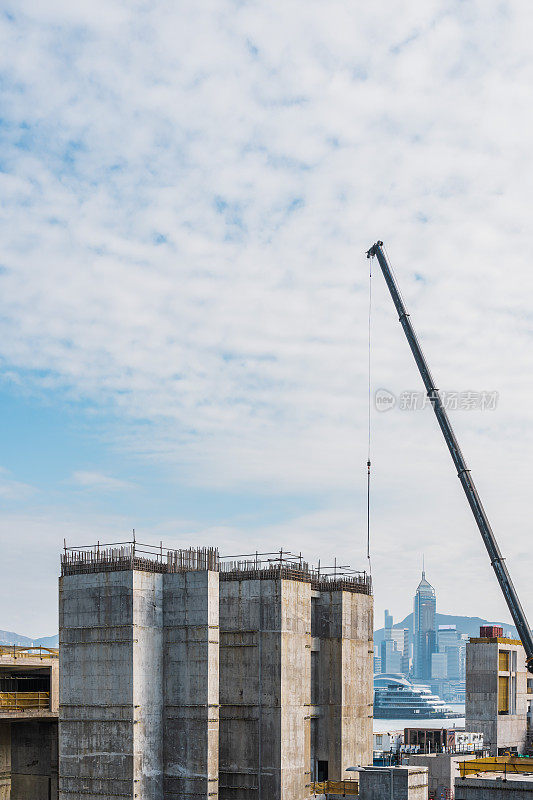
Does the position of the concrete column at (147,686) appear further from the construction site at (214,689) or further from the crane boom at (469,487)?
the crane boom at (469,487)

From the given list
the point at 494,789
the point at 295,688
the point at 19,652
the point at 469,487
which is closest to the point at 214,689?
the point at 295,688

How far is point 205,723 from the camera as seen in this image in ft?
190

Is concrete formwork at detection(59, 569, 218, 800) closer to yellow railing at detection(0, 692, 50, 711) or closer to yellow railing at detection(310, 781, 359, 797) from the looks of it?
yellow railing at detection(310, 781, 359, 797)

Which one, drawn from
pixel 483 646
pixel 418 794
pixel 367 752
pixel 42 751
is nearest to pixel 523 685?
pixel 483 646

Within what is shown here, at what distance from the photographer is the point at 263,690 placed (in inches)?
2367

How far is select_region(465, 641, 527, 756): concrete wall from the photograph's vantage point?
294 feet

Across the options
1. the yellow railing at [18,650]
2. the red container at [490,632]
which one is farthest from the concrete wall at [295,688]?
the red container at [490,632]

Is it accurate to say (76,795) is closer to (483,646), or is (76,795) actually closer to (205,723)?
(205,723)

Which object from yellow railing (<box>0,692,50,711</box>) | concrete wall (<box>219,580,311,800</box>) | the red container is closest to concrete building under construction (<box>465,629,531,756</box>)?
the red container

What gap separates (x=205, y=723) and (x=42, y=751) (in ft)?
58.9

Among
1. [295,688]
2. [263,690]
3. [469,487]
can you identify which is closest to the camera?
[263,690]

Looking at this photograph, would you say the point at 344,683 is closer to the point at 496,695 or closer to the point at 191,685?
the point at 191,685

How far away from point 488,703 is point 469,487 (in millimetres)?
25299

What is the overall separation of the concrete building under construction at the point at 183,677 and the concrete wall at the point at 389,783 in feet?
15.4
